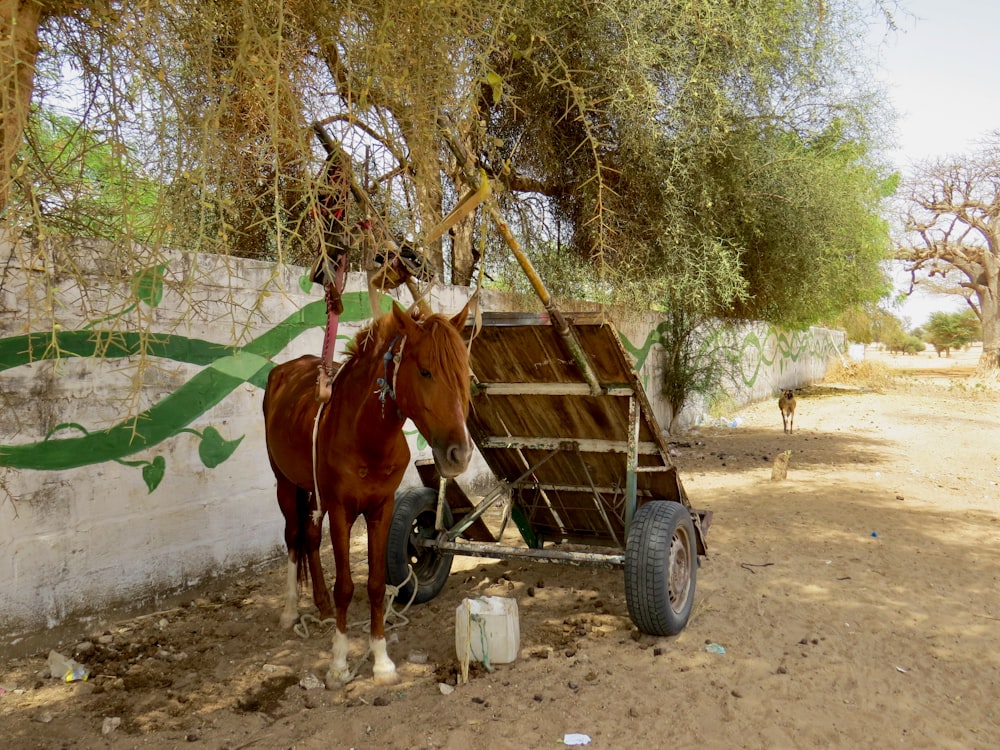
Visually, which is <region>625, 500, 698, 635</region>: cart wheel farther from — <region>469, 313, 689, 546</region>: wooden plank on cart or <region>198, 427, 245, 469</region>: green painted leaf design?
<region>198, 427, 245, 469</region>: green painted leaf design

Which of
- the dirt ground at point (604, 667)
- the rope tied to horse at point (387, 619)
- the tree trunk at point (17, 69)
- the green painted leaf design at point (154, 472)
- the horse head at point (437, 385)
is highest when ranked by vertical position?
the tree trunk at point (17, 69)

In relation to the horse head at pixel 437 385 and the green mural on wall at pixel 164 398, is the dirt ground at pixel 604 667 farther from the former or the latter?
the horse head at pixel 437 385

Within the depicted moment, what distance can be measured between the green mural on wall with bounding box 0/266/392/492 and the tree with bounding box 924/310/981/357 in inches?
2656

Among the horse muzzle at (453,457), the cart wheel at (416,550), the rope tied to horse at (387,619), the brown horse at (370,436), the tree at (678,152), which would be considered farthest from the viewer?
the tree at (678,152)

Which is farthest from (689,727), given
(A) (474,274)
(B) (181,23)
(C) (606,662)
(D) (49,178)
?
(A) (474,274)

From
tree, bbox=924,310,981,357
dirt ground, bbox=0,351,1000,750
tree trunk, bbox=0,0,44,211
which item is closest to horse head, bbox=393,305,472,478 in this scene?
dirt ground, bbox=0,351,1000,750

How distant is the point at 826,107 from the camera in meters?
9.32

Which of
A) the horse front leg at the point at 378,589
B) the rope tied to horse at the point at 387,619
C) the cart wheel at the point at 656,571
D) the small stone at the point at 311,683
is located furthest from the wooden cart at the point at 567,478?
the small stone at the point at 311,683

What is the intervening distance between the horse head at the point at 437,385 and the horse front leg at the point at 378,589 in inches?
31.8

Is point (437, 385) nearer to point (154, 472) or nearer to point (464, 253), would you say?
point (154, 472)

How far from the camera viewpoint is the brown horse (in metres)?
3.22

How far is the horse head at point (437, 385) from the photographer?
10.3 ft

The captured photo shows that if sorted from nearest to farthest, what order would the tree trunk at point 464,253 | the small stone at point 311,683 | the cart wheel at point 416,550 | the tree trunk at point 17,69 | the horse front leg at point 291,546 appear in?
the tree trunk at point 17,69
the small stone at point 311,683
the horse front leg at point 291,546
the cart wheel at point 416,550
the tree trunk at point 464,253

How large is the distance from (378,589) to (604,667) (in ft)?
4.33
